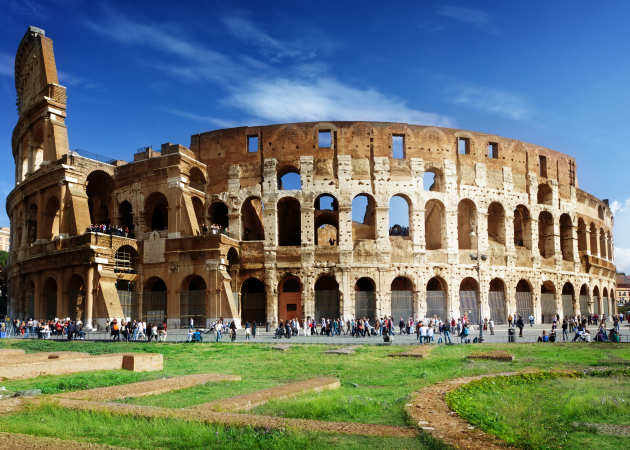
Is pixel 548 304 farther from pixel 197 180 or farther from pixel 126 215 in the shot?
pixel 126 215

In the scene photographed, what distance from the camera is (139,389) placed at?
9.27 metres

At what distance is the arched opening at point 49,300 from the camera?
3216 centimetres

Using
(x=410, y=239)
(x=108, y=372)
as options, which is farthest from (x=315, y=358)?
(x=410, y=239)

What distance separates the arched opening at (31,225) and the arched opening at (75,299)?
23.4 feet

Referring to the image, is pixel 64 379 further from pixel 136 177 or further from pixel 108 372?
pixel 136 177

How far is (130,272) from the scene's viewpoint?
105ft

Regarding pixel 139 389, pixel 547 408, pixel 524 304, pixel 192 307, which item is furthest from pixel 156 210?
pixel 547 408

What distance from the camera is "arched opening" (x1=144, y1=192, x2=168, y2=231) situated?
3344 centimetres

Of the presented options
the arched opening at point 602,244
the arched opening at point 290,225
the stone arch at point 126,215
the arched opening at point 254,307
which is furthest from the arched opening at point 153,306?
the arched opening at point 602,244

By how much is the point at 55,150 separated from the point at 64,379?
26129mm

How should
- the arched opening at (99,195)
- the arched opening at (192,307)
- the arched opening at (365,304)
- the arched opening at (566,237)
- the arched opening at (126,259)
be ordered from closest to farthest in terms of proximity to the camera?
1. the arched opening at (192,307)
2. the arched opening at (126,259)
3. the arched opening at (365,304)
4. the arched opening at (99,195)
5. the arched opening at (566,237)

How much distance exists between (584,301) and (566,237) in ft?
16.7

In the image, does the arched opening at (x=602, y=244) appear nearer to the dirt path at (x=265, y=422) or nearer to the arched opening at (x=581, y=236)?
the arched opening at (x=581, y=236)

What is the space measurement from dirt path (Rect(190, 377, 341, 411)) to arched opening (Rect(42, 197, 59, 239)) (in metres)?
28.7
